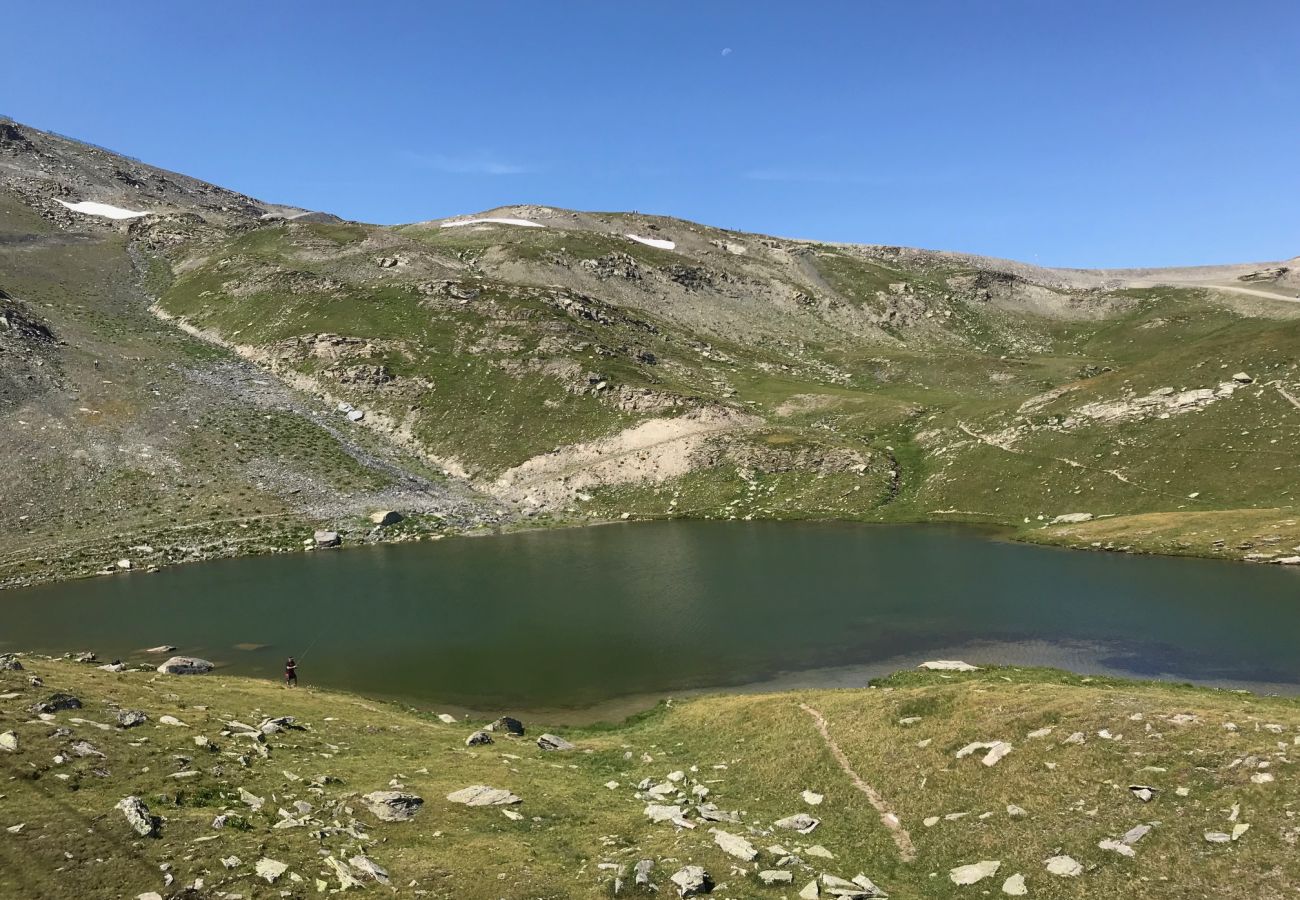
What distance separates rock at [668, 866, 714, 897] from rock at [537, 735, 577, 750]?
1408 cm

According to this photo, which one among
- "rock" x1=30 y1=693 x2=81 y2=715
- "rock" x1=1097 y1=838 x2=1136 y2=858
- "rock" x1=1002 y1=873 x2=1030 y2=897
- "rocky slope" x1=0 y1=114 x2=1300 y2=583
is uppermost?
"rocky slope" x1=0 y1=114 x2=1300 y2=583

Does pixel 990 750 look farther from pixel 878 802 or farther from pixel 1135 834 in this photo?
pixel 1135 834

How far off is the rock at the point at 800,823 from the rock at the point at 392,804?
11.6 metres

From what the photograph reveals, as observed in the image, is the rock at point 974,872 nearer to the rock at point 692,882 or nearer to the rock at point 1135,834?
the rock at point 1135,834

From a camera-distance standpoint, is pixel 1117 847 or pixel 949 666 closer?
pixel 1117 847

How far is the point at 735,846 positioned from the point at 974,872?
6371 mm

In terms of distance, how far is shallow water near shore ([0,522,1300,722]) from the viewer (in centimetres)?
4256

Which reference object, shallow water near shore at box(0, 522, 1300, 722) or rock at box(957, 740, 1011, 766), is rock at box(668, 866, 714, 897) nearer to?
rock at box(957, 740, 1011, 766)

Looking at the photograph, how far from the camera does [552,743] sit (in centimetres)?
3133

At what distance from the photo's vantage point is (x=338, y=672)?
151 feet

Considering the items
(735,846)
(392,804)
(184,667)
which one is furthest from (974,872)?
(184,667)

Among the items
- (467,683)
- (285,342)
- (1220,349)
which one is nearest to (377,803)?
(467,683)

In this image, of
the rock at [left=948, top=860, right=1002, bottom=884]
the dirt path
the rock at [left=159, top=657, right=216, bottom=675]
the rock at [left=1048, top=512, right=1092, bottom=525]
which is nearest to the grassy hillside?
the dirt path

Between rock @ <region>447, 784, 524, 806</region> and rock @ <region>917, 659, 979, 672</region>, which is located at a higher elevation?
rock @ <region>447, 784, 524, 806</region>
